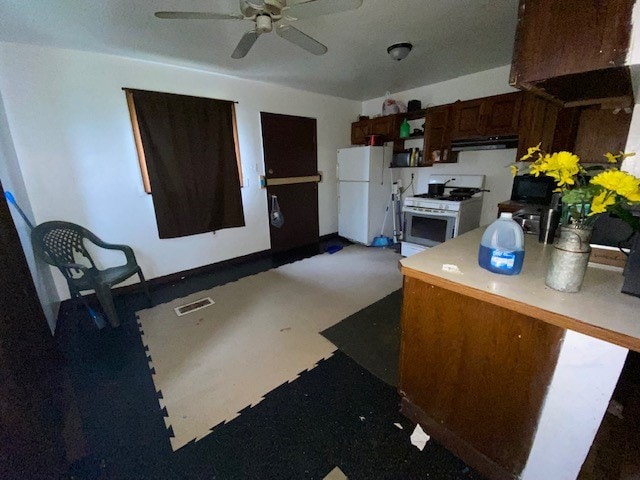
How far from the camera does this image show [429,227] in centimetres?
331

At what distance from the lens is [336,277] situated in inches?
121

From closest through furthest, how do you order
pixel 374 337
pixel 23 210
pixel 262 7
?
pixel 262 7 < pixel 374 337 < pixel 23 210

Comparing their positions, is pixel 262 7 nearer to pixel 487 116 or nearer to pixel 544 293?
pixel 544 293

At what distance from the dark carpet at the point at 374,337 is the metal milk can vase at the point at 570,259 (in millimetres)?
1068

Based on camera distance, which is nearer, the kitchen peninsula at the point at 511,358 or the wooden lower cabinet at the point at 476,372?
the kitchen peninsula at the point at 511,358

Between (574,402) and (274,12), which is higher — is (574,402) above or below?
below

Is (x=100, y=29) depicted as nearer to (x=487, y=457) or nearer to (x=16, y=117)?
(x=16, y=117)

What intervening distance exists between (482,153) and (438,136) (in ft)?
1.96

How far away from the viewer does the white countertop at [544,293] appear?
73 cm

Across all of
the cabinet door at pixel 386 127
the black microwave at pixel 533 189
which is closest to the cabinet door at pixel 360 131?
the cabinet door at pixel 386 127

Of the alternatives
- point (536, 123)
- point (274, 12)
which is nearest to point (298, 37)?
point (274, 12)

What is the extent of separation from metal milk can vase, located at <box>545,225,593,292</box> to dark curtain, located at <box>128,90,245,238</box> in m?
3.17

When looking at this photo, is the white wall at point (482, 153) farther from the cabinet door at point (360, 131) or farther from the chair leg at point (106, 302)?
the chair leg at point (106, 302)

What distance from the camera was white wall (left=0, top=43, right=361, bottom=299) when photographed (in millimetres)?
2195
